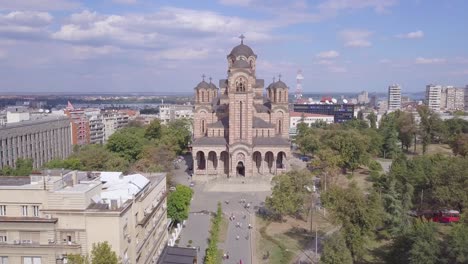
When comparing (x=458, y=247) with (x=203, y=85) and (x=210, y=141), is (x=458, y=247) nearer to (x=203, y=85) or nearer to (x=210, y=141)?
(x=210, y=141)

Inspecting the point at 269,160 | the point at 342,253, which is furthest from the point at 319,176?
the point at 342,253

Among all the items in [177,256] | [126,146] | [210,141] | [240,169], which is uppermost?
[210,141]

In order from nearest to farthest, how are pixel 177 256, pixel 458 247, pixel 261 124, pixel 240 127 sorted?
1. pixel 458 247
2. pixel 177 256
3. pixel 240 127
4. pixel 261 124

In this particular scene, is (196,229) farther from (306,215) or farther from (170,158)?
(170,158)

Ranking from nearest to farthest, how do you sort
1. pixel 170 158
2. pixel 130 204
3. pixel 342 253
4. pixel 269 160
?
pixel 130 204
pixel 342 253
pixel 170 158
pixel 269 160

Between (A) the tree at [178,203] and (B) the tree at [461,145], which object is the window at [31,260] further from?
(B) the tree at [461,145]

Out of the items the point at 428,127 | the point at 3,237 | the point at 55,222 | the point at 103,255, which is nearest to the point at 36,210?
the point at 55,222
